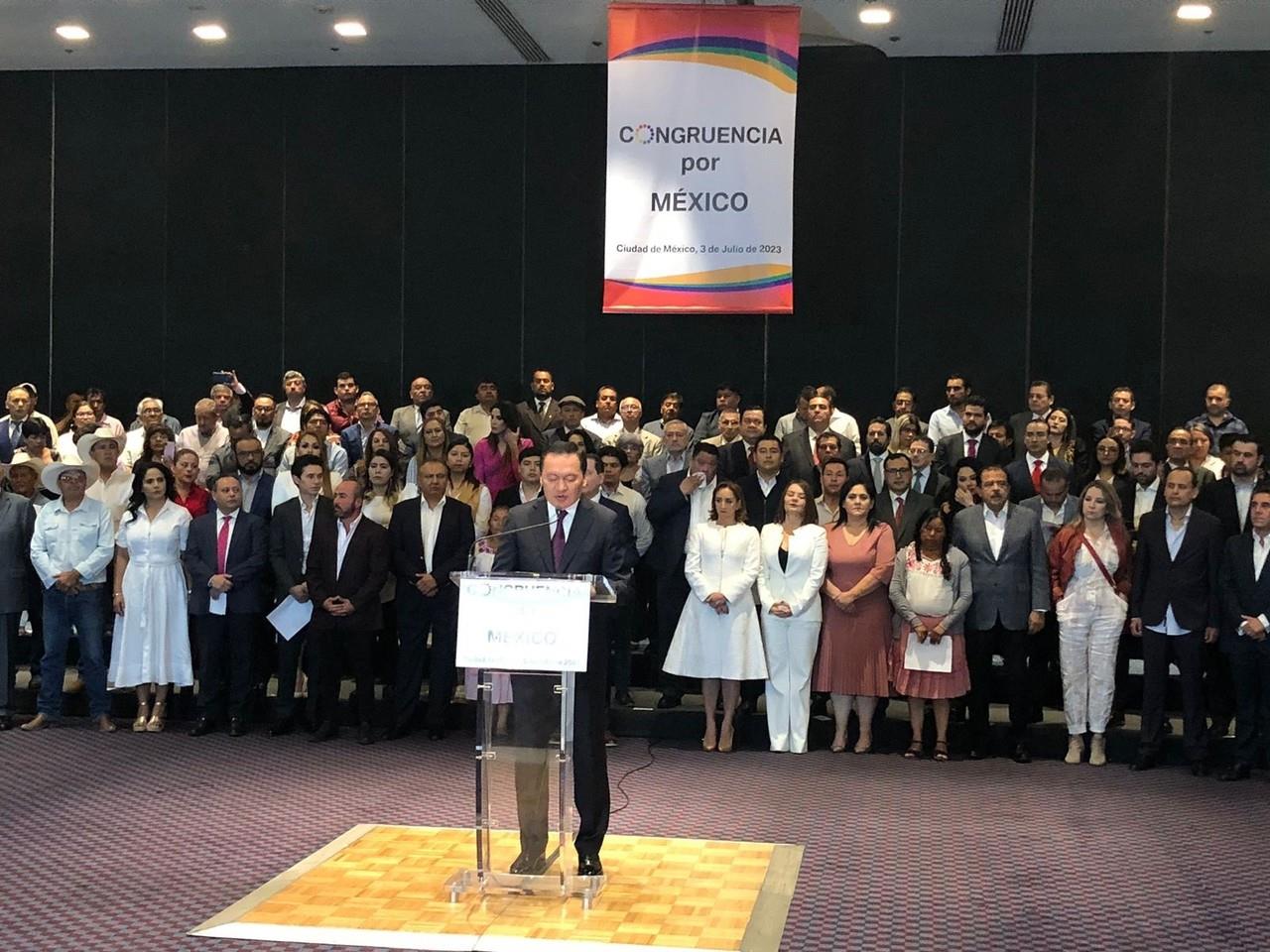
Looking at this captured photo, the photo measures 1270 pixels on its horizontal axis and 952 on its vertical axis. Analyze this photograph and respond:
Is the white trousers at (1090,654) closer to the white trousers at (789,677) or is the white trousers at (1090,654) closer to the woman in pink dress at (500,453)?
the white trousers at (789,677)

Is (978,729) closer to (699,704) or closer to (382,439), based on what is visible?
(699,704)

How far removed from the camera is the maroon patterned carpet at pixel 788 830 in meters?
5.16

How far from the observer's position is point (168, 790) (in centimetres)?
720

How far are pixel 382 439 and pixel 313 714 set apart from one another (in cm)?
173

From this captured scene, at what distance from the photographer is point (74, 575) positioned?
8578 millimetres

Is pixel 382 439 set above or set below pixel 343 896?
above

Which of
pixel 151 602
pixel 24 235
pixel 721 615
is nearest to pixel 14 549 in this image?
pixel 151 602

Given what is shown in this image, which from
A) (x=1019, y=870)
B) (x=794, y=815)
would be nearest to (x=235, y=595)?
(x=794, y=815)

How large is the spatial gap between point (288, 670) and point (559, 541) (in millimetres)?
3706

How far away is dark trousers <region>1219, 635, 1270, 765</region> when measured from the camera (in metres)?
7.82

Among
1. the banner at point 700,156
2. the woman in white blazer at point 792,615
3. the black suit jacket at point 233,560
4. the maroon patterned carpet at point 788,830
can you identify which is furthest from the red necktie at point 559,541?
the black suit jacket at point 233,560

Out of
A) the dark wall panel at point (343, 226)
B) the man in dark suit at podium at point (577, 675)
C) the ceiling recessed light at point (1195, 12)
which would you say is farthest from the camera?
the dark wall panel at point (343, 226)

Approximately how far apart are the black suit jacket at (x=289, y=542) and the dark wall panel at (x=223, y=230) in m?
5.04

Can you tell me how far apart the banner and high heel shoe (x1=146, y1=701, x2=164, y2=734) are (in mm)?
3541
